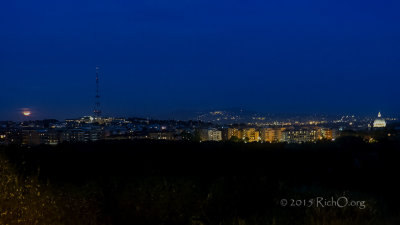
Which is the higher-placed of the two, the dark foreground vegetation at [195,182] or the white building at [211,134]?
the white building at [211,134]

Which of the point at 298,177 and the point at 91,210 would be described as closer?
the point at 91,210

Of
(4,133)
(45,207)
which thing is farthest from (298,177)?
(4,133)

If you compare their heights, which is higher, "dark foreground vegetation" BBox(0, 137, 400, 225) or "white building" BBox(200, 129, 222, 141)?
"white building" BBox(200, 129, 222, 141)

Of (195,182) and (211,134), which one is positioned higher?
(211,134)

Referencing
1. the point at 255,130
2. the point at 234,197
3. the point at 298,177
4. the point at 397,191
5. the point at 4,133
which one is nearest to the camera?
the point at 234,197

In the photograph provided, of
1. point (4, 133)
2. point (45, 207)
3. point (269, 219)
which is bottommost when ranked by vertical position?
point (269, 219)

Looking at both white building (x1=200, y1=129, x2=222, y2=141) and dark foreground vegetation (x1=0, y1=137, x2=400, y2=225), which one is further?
white building (x1=200, y1=129, x2=222, y2=141)

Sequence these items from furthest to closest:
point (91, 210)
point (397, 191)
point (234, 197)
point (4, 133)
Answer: point (4, 133) → point (397, 191) → point (234, 197) → point (91, 210)

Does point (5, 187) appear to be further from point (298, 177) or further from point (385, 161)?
point (385, 161)
